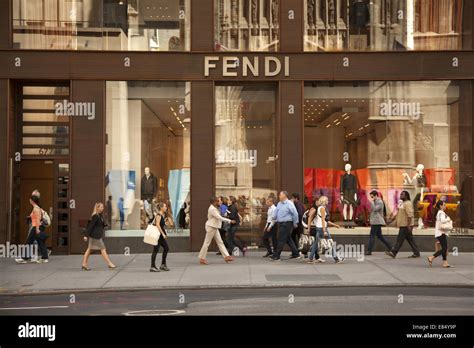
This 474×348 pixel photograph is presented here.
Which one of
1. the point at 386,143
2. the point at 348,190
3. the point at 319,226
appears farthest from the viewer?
the point at 386,143

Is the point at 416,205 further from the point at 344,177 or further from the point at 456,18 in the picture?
the point at 456,18

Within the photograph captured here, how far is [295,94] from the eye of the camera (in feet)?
73.5

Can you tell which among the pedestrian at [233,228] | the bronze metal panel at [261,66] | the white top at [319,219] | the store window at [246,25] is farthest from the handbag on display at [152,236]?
the store window at [246,25]

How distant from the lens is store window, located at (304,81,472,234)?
73.7 feet

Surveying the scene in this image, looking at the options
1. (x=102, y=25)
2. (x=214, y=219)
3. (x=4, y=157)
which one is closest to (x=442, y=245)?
(x=214, y=219)

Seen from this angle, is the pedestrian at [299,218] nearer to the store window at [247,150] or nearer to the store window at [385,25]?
the store window at [247,150]

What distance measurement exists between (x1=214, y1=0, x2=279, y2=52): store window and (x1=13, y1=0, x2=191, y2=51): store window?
1039 mm

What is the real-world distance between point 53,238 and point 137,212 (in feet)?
8.74

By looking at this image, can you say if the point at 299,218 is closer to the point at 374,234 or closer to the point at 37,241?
the point at 374,234

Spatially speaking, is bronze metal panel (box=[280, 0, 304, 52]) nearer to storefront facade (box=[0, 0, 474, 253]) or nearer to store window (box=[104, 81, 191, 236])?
storefront facade (box=[0, 0, 474, 253])

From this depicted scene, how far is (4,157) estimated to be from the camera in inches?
852

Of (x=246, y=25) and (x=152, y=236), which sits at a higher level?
(x=246, y=25)

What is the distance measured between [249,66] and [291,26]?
6.02 ft
